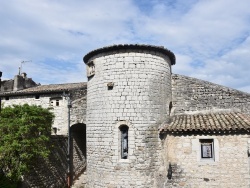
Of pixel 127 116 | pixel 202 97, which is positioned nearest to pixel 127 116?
pixel 127 116

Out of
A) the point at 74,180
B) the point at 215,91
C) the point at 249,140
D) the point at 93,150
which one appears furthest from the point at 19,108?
the point at 249,140

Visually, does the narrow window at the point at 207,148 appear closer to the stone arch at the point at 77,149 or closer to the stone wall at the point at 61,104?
the stone wall at the point at 61,104

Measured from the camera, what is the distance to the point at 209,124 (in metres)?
10.1

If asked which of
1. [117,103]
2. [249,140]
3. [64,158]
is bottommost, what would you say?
[64,158]

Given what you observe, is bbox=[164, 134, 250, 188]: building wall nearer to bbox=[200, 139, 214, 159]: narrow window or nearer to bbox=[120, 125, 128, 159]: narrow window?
bbox=[200, 139, 214, 159]: narrow window

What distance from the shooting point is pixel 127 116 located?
34.0 feet

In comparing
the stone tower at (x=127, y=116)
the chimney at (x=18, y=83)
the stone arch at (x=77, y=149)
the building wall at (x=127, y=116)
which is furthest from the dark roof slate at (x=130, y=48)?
the chimney at (x=18, y=83)

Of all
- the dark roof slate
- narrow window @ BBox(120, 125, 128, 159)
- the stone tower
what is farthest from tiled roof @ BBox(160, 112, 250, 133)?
the dark roof slate

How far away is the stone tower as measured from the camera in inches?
402

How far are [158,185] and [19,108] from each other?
7077 mm

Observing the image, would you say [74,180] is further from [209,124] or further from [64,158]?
[209,124]

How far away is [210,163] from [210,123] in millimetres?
1568

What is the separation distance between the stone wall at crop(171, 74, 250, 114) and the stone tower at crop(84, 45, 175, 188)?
3.89 feet

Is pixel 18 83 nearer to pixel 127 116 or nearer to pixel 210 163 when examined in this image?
pixel 127 116
